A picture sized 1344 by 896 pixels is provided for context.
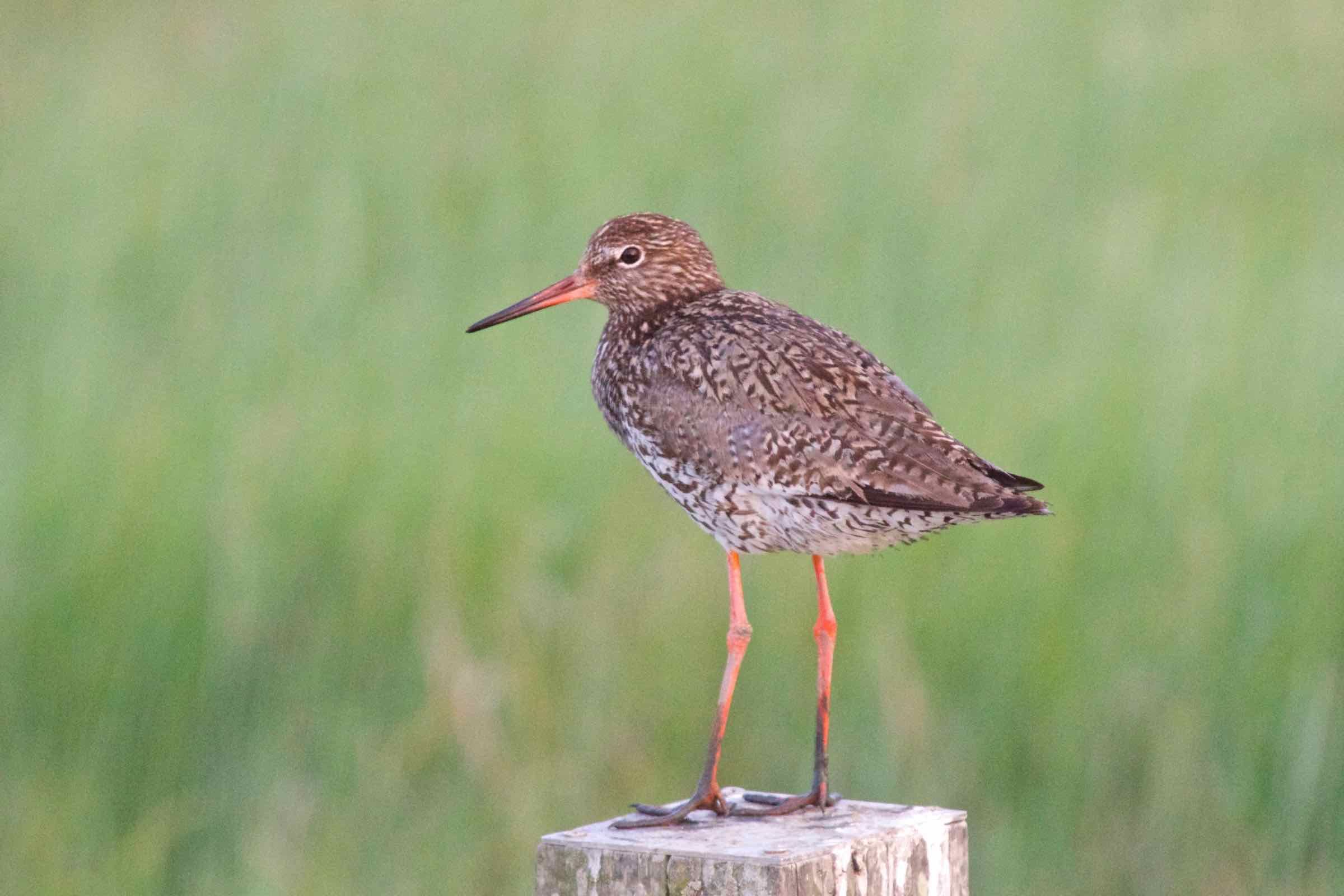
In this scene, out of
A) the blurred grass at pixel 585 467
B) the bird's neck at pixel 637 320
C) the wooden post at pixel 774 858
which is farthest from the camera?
the blurred grass at pixel 585 467

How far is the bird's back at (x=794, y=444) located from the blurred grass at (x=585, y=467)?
5.25ft

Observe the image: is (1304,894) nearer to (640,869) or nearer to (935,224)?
(640,869)

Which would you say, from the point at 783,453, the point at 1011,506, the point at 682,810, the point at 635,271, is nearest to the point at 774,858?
the point at 682,810

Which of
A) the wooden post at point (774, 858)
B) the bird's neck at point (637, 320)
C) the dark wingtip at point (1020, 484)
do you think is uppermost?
the bird's neck at point (637, 320)

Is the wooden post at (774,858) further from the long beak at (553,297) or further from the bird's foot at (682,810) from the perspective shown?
the long beak at (553,297)

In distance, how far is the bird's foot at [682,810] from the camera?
151 inches

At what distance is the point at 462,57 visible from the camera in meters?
10.0

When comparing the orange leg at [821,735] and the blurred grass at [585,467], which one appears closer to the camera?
the orange leg at [821,735]

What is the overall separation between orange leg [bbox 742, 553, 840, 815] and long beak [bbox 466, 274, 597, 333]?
1053 mm

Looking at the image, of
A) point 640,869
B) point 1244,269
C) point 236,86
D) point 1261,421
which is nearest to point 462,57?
point 236,86

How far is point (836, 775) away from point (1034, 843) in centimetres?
63

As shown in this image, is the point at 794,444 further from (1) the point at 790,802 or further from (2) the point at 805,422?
(1) the point at 790,802

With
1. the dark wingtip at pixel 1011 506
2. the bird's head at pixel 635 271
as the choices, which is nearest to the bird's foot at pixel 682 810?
the dark wingtip at pixel 1011 506

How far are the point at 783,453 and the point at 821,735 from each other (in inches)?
27.2
